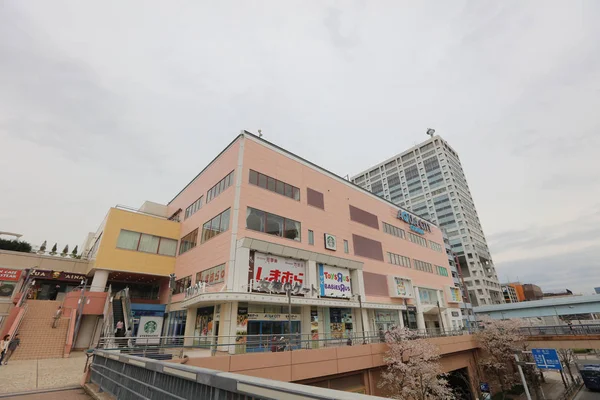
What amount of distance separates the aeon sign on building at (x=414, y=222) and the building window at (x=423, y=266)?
16.9 feet

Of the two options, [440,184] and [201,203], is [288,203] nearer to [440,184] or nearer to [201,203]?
[201,203]

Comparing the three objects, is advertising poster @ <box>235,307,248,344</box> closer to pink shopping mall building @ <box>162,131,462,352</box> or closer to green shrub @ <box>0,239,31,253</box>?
pink shopping mall building @ <box>162,131,462,352</box>

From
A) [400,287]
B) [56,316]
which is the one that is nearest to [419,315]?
[400,287]

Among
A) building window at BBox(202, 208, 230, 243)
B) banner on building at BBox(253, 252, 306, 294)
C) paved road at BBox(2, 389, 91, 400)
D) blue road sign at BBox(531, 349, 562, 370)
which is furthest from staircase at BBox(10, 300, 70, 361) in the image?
blue road sign at BBox(531, 349, 562, 370)

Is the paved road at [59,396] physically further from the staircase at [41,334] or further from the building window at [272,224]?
the building window at [272,224]

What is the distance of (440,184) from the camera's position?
10338cm

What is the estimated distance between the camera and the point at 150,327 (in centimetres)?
2766

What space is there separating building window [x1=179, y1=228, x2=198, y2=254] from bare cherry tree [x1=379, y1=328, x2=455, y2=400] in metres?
20.7

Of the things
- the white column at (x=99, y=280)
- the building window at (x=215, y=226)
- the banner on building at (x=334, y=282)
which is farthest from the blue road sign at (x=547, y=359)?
the white column at (x=99, y=280)

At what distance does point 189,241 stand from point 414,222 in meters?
34.6

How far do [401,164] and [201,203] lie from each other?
341 feet

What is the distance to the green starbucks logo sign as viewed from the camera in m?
27.2

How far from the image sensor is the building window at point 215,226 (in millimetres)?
24766

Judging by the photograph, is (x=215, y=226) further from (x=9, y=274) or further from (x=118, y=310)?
(x=9, y=274)
